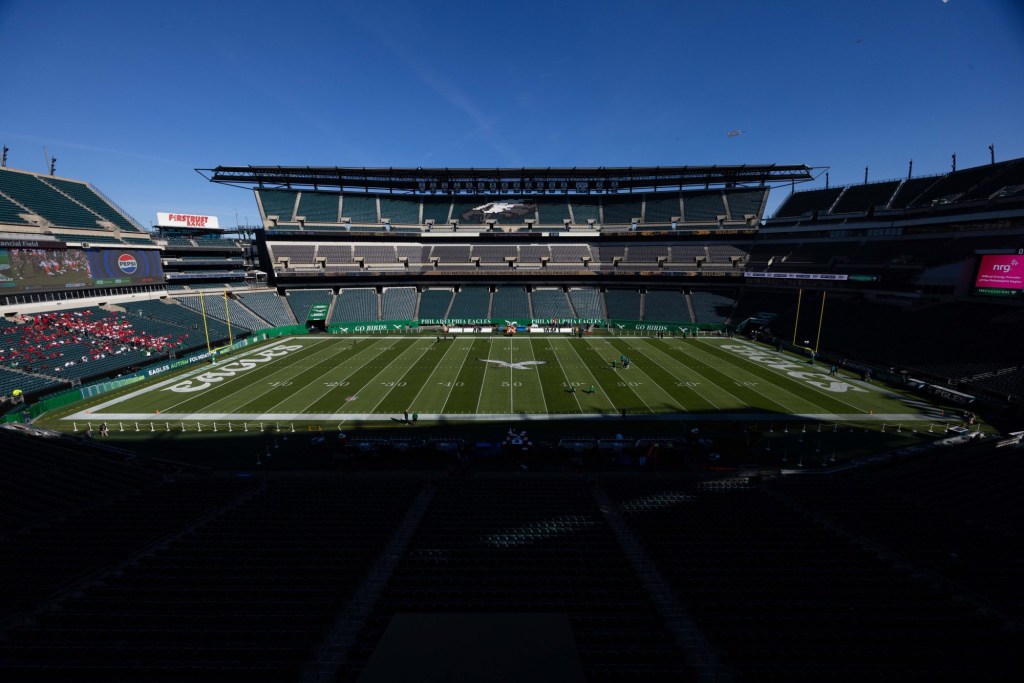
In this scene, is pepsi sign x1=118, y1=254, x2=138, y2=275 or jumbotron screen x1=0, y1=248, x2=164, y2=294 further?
pepsi sign x1=118, y1=254, x2=138, y2=275

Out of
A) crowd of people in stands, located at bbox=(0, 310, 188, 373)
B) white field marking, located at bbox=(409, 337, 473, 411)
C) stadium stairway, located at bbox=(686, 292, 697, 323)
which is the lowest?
white field marking, located at bbox=(409, 337, 473, 411)

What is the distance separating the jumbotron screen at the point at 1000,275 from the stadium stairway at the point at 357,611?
4543cm

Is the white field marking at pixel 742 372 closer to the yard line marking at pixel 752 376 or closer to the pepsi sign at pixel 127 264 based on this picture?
the yard line marking at pixel 752 376

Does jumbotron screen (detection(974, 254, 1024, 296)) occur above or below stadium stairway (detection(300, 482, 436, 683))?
above

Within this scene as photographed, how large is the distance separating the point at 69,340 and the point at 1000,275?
75.7m

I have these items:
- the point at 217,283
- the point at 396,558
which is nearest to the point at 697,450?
the point at 396,558

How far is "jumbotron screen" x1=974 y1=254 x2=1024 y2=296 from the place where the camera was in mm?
29812

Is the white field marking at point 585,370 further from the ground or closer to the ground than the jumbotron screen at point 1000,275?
closer to the ground

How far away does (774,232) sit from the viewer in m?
60.2

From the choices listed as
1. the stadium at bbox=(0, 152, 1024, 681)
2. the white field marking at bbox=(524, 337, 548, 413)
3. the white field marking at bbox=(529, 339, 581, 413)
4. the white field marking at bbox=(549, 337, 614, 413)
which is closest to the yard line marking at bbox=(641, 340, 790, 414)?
the stadium at bbox=(0, 152, 1024, 681)

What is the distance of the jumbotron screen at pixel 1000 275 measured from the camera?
97.8 ft

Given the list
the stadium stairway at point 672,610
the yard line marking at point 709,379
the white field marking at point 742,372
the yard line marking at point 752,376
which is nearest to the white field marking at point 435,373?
the stadium stairway at point 672,610

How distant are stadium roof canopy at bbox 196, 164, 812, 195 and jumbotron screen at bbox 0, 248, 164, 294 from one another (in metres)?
20.5

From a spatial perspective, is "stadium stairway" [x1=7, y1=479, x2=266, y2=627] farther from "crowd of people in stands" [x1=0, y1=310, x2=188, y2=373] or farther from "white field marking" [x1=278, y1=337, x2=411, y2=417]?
"crowd of people in stands" [x1=0, y1=310, x2=188, y2=373]
